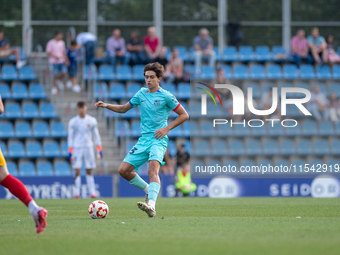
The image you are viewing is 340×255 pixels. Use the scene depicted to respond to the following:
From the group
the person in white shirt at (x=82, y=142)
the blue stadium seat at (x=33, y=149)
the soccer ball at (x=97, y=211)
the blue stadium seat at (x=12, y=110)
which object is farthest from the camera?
the blue stadium seat at (x=12, y=110)

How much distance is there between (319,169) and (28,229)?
48.1 feet

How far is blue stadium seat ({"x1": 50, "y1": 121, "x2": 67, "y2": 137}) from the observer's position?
61.7ft

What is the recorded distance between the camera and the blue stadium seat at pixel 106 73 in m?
21.0

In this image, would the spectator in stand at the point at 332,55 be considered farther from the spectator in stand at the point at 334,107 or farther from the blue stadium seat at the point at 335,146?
the blue stadium seat at the point at 335,146

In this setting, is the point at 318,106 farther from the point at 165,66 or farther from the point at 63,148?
the point at 63,148

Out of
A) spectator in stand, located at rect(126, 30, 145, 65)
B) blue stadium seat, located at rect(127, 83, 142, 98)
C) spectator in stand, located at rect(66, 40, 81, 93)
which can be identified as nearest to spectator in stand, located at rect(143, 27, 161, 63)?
spectator in stand, located at rect(126, 30, 145, 65)

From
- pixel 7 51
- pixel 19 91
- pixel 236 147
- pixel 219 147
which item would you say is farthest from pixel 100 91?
pixel 236 147

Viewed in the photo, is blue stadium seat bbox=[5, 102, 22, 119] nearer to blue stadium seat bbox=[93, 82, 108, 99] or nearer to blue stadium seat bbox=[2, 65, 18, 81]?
blue stadium seat bbox=[2, 65, 18, 81]

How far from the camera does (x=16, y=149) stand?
18469 mm

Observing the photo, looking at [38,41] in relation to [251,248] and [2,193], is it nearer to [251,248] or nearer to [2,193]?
[2,193]

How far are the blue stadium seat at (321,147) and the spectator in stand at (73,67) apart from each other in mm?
8956

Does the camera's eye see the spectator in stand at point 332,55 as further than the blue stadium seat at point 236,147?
Yes

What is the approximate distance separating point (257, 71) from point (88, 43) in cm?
666

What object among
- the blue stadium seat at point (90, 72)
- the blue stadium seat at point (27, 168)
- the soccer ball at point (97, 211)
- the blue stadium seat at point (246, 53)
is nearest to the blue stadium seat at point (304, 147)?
the blue stadium seat at point (246, 53)
